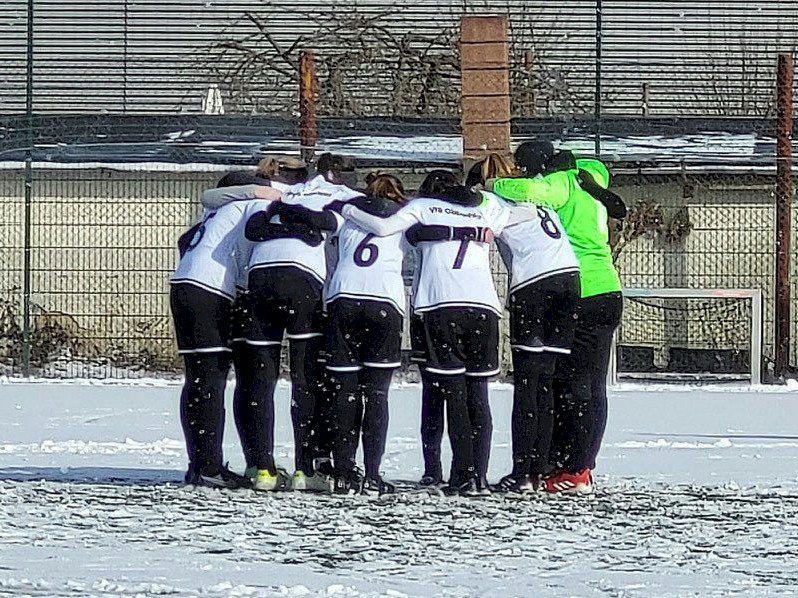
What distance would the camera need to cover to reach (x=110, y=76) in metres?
16.0

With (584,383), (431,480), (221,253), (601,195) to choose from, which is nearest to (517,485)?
(431,480)

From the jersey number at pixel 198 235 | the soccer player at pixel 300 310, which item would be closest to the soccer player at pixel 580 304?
the soccer player at pixel 300 310

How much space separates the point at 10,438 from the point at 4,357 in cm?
505

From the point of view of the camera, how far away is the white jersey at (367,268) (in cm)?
774

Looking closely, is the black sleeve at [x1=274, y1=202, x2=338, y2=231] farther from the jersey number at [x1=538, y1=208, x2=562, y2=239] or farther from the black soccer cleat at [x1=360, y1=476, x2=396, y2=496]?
the black soccer cleat at [x1=360, y1=476, x2=396, y2=496]

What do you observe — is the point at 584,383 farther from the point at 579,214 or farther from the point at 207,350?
the point at 207,350

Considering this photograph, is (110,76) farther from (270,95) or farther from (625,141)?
(625,141)

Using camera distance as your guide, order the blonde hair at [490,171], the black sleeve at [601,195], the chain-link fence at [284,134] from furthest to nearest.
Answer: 1. the chain-link fence at [284,134]
2. the black sleeve at [601,195]
3. the blonde hair at [490,171]

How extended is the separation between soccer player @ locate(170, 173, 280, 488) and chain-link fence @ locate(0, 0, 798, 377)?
22.4ft

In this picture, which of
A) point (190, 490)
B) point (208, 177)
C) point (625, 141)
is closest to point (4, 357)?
point (208, 177)

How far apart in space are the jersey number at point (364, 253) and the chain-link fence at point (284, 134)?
278 inches

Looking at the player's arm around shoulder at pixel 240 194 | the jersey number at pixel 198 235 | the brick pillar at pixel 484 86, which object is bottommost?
the jersey number at pixel 198 235

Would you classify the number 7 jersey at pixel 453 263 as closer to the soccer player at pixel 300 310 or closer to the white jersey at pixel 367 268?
the white jersey at pixel 367 268

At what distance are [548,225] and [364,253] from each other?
0.91 meters
